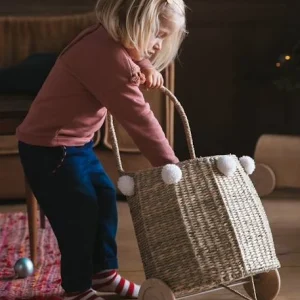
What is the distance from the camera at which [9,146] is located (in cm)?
268

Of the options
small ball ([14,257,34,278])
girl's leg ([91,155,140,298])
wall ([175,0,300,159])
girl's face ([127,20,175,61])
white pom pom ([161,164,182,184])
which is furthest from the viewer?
wall ([175,0,300,159])

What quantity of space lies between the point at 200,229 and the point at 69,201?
357mm

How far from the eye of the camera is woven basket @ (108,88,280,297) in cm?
155

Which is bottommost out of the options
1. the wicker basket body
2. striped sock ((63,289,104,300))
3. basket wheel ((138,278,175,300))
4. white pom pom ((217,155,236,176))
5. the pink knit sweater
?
striped sock ((63,289,104,300))

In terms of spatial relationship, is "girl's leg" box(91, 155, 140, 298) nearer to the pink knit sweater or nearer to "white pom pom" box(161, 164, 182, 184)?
the pink knit sweater

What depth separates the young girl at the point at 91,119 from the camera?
161 centimetres

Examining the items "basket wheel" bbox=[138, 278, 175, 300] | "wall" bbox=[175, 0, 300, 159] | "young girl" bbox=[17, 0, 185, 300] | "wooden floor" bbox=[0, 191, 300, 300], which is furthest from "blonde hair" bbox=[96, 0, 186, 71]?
"wall" bbox=[175, 0, 300, 159]

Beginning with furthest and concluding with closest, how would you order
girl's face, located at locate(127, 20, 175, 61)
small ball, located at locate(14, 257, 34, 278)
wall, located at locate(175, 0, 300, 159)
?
wall, located at locate(175, 0, 300, 159)
small ball, located at locate(14, 257, 34, 278)
girl's face, located at locate(127, 20, 175, 61)

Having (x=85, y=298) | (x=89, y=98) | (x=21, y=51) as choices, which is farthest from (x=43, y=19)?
(x=85, y=298)

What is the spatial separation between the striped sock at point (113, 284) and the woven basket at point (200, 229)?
0.25 m

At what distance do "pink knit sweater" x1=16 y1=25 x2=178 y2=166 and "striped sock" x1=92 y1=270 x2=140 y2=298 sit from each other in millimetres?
379

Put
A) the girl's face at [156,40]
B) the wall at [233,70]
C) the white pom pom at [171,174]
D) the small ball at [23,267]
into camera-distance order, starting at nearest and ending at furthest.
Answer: the white pom pom at [171,174] < the girl's face at [156,40] < the small ball at [23,267] < the wall at [233,70]

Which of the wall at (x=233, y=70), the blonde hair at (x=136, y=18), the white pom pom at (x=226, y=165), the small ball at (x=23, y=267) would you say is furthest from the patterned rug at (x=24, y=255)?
the wall at (x=233, y=70)

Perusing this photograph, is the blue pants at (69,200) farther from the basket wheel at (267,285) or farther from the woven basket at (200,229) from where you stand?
the basket wheel at (267,285)
